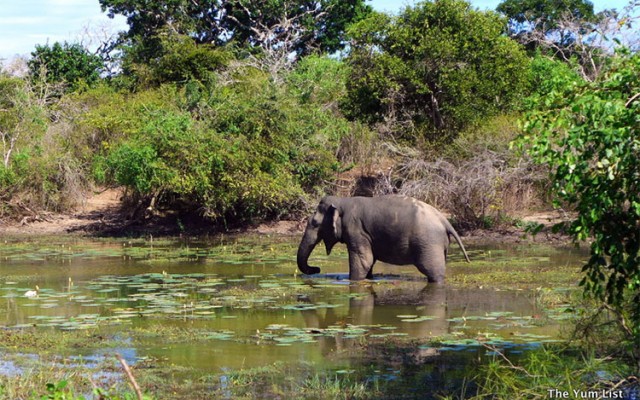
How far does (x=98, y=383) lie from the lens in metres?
9.34

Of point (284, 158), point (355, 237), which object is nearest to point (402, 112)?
point (284, 158)

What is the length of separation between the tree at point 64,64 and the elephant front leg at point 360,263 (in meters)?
24.8

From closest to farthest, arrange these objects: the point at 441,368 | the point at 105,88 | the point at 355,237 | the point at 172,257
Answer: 1. the point at 441,368
2. the point at 355,237
3. the point at 172,257
4. the point at 105,88

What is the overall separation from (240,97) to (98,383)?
16968 millimetres

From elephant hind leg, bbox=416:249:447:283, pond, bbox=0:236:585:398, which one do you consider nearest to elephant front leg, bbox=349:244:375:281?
pond, bbox=0:236:585:398

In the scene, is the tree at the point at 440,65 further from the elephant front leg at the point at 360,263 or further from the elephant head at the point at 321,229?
the elephant front leg at the point at 360,263

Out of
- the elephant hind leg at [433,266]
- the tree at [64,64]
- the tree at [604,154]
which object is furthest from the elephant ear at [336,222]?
the tree at [64,64]

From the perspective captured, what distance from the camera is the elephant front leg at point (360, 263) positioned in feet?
54.0

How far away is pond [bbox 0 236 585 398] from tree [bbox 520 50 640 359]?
1.42 metres

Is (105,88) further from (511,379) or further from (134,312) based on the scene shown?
(511,379)

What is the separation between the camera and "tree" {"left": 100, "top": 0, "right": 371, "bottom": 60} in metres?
41.5

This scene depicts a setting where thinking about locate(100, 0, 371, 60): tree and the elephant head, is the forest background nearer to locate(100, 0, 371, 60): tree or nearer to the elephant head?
the elephant head

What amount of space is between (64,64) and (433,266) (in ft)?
88.9

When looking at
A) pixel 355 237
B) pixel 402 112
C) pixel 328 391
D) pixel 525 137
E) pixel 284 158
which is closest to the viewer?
pixel 525 137
